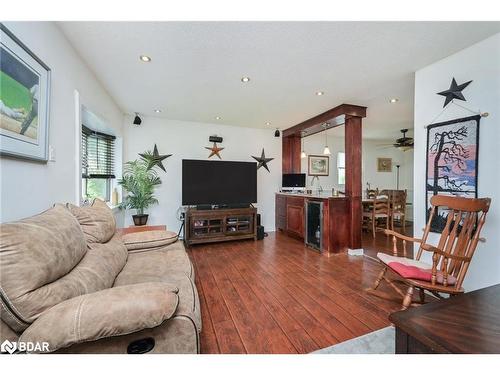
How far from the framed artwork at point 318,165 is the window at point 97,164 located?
4246 millimetres

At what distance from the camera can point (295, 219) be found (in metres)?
4.14

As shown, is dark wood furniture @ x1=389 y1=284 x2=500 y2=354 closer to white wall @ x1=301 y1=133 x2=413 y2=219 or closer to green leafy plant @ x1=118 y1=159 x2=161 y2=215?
green leafy plant @ x1=118 y1=159 x2=161 y2=215

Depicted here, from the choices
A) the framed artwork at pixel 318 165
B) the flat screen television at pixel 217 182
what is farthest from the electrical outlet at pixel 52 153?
the framed artwork at pixel 318 165

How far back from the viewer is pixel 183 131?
168 inches

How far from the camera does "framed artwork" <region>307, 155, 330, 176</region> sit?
546 centimetres

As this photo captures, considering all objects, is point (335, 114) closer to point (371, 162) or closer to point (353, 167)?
point (353, 167)

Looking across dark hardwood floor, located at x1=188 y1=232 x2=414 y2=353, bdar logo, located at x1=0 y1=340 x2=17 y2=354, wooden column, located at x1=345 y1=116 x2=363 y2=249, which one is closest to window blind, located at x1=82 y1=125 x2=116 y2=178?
dark hardwood floor, located at x1=188 y1=232 x2=414 y2=353

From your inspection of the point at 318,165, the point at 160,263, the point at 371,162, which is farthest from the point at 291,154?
the point at 160,263

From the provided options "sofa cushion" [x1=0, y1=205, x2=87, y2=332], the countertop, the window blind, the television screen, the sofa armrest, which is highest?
the window blind

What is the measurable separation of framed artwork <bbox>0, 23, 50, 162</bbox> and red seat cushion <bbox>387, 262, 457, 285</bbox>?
2680mm

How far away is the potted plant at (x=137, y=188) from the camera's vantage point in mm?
3541

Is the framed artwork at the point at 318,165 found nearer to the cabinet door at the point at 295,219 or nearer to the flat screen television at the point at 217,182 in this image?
the cabinet door at the point at 295,219

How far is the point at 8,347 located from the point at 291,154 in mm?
4725
